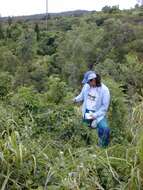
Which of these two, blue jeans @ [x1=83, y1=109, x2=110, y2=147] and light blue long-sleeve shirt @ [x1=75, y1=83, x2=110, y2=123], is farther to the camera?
light blue long-sleeve shirt @ [x1=75, y1=83, x2=110, y2=123]

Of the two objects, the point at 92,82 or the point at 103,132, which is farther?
the point at 92,82

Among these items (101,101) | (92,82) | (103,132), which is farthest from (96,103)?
(103,132)

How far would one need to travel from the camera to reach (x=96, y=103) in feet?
19.0

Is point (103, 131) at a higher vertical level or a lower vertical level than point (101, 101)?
lower

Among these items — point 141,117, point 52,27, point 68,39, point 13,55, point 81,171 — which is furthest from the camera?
point 52,27

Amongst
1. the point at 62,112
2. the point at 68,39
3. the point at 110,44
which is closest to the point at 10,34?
the point at 68,39

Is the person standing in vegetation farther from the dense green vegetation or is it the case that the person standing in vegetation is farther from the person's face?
the dense green vegetation

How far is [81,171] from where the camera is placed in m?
3.06

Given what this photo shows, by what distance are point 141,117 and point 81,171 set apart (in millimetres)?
711

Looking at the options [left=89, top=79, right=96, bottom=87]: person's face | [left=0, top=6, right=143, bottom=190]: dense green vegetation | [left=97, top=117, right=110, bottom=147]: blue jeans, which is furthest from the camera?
[left=89, top=79, right=96, bottom=87]: person's face

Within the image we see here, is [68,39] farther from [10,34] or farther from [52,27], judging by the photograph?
[52,27]

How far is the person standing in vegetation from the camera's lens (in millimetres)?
5715

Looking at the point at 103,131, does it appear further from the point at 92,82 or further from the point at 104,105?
the point at 92,82

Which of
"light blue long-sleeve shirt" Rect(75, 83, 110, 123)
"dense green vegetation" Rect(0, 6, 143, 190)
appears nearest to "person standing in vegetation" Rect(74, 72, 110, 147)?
"light blue long-sleeve shirt" Rect(75, 83, 110, 123)
